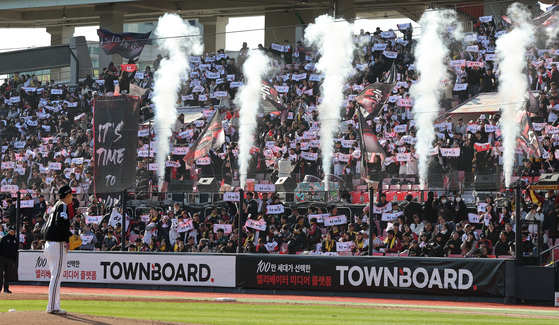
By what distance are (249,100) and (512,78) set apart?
33.7 feet

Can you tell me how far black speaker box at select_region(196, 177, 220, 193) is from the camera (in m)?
21.5

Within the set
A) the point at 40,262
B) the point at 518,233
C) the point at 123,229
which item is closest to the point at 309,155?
the point at 123,229

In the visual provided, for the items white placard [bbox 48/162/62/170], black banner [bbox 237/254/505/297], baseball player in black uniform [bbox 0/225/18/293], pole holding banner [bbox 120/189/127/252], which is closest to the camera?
black banner [bbox 237/254/505/297]

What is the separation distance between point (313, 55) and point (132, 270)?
15.9 m

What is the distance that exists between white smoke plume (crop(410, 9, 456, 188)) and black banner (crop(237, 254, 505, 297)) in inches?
231

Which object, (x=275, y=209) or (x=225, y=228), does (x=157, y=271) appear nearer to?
(x=225, y=228)

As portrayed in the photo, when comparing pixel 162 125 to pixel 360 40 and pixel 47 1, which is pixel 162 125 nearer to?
pixel 360 40

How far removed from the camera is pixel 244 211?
1716cm

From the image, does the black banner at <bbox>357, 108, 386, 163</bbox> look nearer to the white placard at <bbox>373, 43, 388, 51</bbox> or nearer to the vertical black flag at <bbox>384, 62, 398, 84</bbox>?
the vertical black flag at <bbox>384, 62, 398, 84</bbox>

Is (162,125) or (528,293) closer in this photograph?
(528,293)

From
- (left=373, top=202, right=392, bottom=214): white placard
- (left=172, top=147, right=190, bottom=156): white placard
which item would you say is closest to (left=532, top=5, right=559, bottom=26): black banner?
(left=373, top=202, right=392, bottom=214): white placard

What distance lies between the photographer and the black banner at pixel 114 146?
52.2 feet

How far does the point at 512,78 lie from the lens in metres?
24.0

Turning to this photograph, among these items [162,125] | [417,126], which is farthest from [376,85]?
[162,125]
